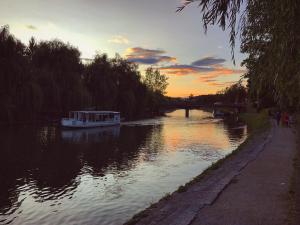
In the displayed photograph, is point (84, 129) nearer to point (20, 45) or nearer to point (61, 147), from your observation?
point (20, 45)

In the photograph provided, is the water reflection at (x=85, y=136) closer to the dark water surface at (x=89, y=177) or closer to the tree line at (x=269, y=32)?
the dark water surface at (x=89, y=177)

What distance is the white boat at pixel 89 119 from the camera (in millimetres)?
57000

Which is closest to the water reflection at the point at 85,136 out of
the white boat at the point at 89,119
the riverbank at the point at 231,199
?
the white boat at the point at 89,119

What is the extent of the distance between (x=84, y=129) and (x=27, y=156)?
30.9 metres

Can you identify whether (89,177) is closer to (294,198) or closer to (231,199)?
(231,199)

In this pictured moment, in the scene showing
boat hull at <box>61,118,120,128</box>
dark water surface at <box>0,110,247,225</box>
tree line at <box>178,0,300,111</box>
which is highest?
tree line at <box>178,0,300,111</box>

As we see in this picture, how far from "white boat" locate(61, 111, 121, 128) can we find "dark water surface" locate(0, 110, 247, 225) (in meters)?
20.8

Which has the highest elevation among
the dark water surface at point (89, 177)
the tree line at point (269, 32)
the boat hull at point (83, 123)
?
the tree line at point (269, 32)

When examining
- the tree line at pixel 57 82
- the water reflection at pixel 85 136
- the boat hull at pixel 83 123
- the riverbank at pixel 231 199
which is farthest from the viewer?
the boat hull at pixel 83 123

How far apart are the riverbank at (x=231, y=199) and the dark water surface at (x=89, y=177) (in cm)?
216

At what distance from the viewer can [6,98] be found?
5044 cm

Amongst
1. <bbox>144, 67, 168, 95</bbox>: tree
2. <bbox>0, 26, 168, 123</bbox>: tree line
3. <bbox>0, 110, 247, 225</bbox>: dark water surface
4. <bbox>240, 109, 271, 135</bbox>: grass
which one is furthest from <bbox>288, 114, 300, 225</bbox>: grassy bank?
<bbox>144, 67, 168, 95</bbox>: tree

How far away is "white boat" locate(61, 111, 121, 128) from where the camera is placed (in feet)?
187

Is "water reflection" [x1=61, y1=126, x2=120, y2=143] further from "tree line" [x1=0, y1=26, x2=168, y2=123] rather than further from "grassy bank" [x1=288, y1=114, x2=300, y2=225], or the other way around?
"grassy bank" [x1=288, y1=114, x2=300, y2=225]
